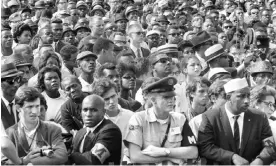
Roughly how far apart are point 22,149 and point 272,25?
1136 centimetres

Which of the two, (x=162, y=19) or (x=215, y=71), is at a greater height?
(x=162, y=19)

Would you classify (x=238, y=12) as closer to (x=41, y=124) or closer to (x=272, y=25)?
(x=272, y=25)

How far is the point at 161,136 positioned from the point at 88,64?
3.27 m

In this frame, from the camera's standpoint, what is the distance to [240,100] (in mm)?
7152

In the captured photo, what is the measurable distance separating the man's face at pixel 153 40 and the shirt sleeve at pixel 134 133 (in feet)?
21.6

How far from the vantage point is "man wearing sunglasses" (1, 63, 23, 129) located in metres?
7.38

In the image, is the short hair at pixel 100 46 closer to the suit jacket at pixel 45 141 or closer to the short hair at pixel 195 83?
the short hair at pixel 195 83

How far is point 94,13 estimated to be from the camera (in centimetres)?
1659

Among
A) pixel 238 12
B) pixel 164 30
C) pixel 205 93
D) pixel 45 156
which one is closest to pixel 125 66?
pixel 205 93

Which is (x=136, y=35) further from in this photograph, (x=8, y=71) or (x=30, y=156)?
(x=30, y=156)

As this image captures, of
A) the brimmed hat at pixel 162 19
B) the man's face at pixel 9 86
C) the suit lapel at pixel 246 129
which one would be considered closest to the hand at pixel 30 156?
the man's face at pixel 9 86

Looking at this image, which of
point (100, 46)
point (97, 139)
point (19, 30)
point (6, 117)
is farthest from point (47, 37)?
point (97, 139)

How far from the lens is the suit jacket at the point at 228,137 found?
701cm

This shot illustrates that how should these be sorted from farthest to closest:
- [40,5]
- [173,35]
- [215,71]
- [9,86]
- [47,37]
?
[40,5]
[173,35]
[47,37]
[215,71]
[9,86]
